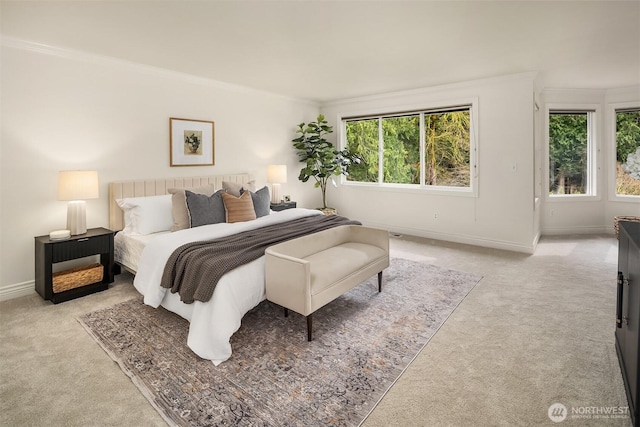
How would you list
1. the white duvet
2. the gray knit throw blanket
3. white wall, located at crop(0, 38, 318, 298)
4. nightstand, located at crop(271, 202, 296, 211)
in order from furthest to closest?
nightstand, located at crop(271, 202, 296, 211) → white wall, located at crop(0, 38, 318, 298) → the gray knit throw blanket → the white duvet

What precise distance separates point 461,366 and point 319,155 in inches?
182

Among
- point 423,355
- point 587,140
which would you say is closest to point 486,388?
point 423,355

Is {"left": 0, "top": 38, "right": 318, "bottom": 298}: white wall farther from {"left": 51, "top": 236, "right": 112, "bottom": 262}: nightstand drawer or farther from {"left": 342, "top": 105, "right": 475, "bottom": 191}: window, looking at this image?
{"left": 342, "top": 105, "right": 475, "bottom": 191}: window

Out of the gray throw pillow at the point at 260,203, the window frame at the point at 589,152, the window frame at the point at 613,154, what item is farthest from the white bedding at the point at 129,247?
the window frame at the point at 613,154

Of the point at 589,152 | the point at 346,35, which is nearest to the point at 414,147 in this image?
the point at 589,152

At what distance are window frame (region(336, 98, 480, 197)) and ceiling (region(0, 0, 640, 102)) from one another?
0.65 m

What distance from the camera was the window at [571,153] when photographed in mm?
5949

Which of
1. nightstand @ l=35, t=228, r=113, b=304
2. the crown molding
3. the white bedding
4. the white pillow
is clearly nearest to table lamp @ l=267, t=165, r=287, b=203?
the crown molding

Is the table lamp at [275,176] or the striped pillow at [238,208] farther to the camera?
the table lamp at [275,176]

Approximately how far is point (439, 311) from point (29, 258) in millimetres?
4057

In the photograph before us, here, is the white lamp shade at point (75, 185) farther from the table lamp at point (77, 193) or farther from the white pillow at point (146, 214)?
the white pillow at point (146, 214)

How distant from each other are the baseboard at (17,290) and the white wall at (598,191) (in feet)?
24.0

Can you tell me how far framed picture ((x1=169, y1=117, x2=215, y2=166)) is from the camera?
15.0 ft

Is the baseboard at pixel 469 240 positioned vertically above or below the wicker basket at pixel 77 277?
above
